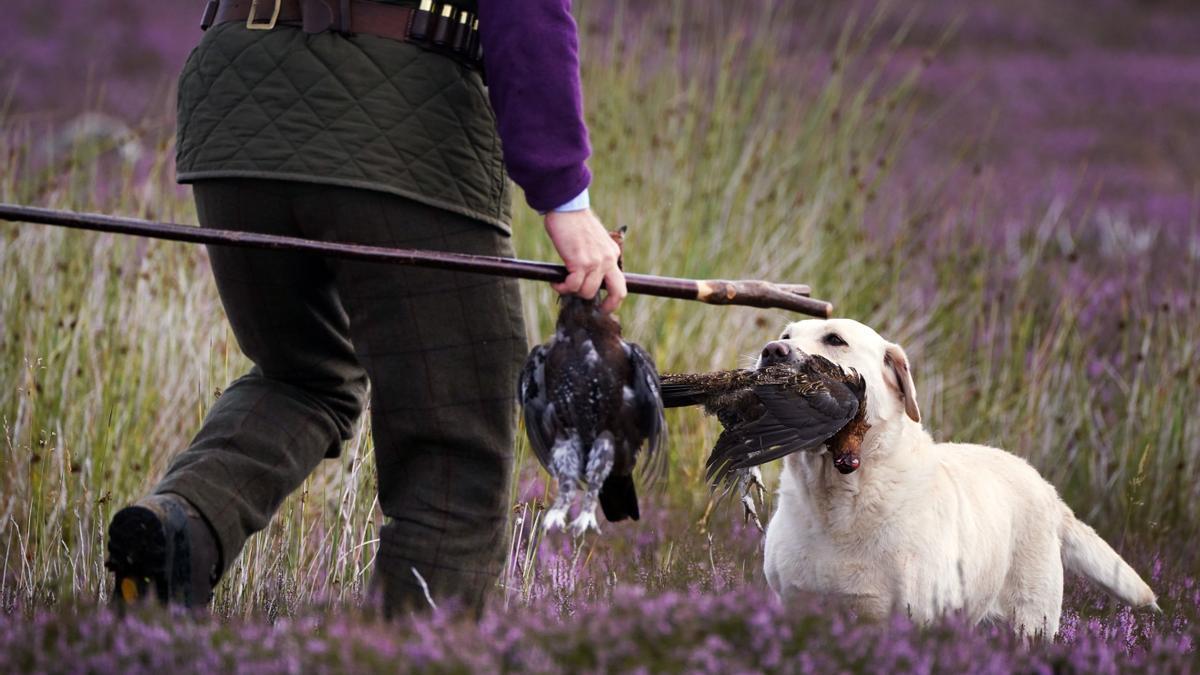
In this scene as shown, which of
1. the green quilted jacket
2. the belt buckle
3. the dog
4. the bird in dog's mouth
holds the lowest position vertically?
the dog

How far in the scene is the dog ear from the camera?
3377mm

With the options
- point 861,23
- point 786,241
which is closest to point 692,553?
point 786,241

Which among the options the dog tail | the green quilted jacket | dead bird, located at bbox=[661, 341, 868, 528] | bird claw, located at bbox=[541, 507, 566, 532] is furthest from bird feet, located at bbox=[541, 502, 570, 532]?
the dog tail

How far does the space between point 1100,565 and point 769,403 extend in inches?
52.3

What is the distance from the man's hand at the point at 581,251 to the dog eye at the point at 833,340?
33.7 inches

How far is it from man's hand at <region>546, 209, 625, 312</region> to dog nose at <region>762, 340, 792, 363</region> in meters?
0.63

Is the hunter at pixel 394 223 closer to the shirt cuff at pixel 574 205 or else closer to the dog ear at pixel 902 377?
the shirt cuff at pixel 574 205

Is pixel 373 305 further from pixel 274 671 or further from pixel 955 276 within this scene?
pixel 955 276

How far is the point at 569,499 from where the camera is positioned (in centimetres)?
267

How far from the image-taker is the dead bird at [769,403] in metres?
3.03

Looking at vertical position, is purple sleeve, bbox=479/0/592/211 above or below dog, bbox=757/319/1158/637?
above

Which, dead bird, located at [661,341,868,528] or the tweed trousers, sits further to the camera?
dead bird, located at [661,341,868,528]

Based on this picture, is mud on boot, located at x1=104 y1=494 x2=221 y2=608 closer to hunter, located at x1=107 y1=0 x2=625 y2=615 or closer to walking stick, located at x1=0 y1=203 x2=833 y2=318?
hunter, located at x1=107 y1=0 x2=625 y2=615

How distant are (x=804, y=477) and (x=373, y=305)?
1.24 meters
